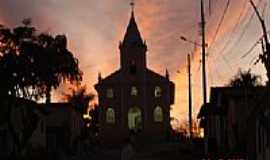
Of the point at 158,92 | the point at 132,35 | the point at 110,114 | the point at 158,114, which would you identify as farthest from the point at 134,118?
the point at 132,35

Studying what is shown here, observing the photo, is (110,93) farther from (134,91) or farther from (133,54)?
(133,54)

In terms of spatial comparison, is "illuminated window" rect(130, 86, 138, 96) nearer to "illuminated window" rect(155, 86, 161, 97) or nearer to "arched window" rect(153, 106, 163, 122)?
"illuminated window" rect(155, 86, 161, 97)

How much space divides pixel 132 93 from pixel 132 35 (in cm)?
885

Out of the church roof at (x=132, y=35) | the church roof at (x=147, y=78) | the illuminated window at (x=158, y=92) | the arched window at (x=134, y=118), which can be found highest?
the church roof at (x=132, y=35)

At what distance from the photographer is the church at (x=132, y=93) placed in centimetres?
12256

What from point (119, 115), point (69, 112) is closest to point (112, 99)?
point (119, 115)

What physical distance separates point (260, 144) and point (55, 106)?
153ft

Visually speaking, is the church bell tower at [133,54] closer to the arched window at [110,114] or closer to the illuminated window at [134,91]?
the illuminated window at [134,91]

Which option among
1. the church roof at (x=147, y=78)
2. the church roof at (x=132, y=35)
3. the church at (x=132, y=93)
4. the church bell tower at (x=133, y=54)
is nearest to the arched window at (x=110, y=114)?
the church at (x=132, y=93)

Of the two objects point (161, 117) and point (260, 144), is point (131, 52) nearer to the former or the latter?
point (161, 117)

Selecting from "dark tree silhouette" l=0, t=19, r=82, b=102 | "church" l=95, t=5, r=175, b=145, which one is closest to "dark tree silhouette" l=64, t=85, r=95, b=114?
"church" l=95, t=5, r=175, b=145

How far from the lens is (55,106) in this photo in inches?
3337

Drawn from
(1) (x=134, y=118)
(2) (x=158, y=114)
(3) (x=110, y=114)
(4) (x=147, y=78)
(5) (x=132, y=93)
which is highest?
(4) (x=147, y=78)

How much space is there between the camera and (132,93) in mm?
125188
